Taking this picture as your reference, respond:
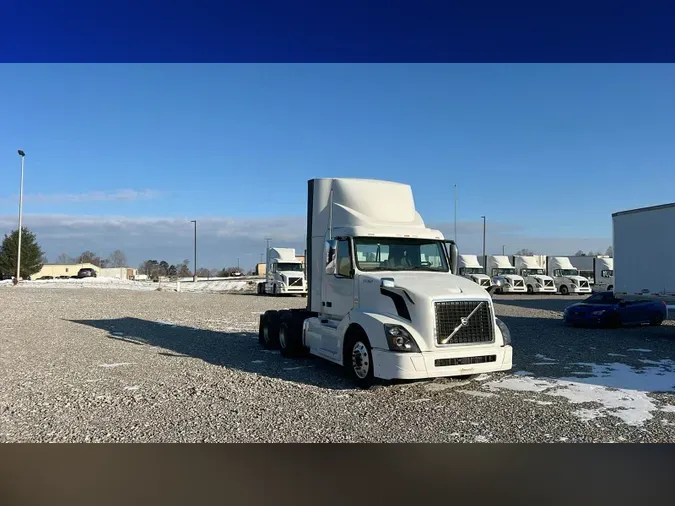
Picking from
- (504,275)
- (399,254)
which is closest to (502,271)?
(504,275)

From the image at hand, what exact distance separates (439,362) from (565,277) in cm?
3553

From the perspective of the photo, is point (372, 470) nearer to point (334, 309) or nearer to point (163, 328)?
point (334, 309)

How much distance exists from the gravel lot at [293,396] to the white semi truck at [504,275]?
24.8 meters

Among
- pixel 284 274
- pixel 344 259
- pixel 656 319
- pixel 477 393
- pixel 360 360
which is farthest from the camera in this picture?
pixel 284 274

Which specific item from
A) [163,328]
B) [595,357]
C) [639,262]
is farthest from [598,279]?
[163,328]

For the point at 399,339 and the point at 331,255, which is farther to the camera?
the point at 331,255

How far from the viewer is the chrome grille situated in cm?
750

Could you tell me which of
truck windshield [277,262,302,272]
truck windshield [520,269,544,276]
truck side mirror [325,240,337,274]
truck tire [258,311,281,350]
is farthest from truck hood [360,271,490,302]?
truck windshield [520,269,544,276]

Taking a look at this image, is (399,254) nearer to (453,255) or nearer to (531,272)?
(453,255)

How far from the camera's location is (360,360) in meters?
7.98

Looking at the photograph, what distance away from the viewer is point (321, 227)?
32.7 feet

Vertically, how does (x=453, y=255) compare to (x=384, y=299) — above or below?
above

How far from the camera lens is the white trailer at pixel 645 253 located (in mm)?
13538

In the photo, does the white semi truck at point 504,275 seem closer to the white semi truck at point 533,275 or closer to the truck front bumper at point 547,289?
the white semi truck at point 533,275
